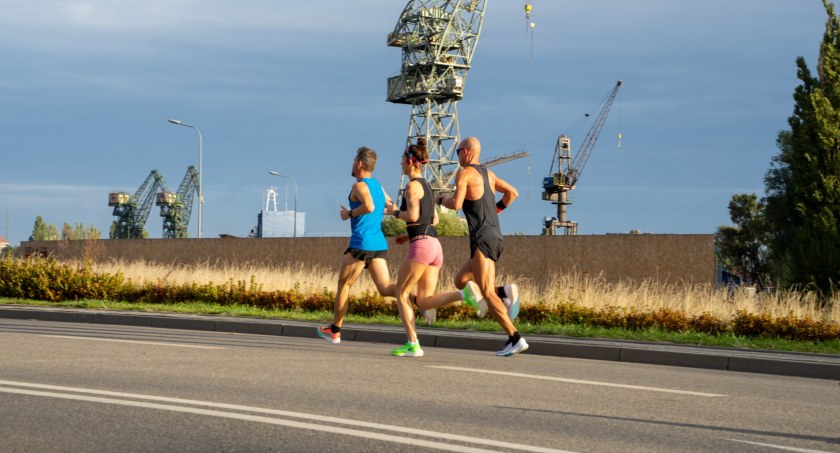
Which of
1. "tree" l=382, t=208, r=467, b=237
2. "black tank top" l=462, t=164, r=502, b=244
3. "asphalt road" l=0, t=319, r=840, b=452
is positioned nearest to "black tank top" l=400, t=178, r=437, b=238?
"black tank top" l=462, t=164, r=502, b=244

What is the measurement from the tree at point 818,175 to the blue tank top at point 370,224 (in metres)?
12.5

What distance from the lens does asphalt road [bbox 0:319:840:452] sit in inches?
216

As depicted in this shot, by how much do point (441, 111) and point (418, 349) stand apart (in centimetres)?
8037

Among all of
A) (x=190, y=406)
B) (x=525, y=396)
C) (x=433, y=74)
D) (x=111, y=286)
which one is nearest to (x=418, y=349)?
(x=525, y=396)

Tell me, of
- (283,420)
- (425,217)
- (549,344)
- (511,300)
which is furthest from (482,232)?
(283,420)

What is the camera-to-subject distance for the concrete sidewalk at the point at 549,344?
10727mm

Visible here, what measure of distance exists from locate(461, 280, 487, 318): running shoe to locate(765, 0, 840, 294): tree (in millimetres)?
12336

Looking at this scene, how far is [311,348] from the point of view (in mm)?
11133

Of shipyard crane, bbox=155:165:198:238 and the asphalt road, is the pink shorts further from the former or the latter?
shipyard crane, bbox=155:165:198:238

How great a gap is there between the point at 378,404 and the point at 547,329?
757 centimetres

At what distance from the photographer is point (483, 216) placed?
10031 mm

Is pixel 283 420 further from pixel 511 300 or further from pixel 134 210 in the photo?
pixel 134 210

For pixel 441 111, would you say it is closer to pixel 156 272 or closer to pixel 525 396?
pixel 156 272

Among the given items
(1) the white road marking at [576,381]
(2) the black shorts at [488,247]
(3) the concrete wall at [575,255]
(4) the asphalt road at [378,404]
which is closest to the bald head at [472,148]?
(2) the black shorts at [488,247]
